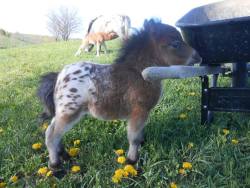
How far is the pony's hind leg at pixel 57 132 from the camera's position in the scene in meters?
3.17

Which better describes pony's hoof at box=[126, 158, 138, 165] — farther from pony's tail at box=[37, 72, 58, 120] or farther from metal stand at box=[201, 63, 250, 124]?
metal stand at box=[201, 63, 250, 124]

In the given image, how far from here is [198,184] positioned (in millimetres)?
2826

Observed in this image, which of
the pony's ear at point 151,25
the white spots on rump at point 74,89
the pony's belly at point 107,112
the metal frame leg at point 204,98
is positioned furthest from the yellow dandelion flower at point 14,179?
the metal frame leg at point 204,98

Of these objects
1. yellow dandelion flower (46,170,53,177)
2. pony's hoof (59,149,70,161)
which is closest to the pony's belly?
pony's hoof (59,149,70,161)

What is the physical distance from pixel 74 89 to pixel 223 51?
1493 mm

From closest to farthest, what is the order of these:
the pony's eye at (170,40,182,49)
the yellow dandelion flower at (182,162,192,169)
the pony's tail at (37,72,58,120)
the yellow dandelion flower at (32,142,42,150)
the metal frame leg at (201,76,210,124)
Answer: the yellow dandelion flower at (182,162,192,169), the pony's eye at (170,40,182,49), the pony's tail at (37,72,58,120), the yellow dandelion flower at (32,142,42,150), the metal frame leg at (201,76,210,124)

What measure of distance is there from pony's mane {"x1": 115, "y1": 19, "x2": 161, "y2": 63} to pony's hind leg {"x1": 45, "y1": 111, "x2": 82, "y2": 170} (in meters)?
0.67

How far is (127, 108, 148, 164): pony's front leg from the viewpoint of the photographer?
3.19 meters

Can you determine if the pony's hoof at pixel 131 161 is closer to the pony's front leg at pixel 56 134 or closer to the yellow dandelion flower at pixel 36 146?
the pony's front leg at pixel 56 134

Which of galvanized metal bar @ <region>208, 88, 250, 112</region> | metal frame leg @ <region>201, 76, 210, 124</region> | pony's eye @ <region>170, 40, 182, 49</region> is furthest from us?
metal frame leg @ <region>201, 76, 210, 124</region>

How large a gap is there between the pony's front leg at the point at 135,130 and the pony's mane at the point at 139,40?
0.50 m

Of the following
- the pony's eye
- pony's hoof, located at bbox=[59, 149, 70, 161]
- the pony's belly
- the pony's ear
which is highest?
the pony's ear

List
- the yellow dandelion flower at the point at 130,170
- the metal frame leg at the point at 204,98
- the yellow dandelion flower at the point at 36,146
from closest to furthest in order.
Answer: the yellow dandelion flower at the point at 130,170 < the yellow dandelion flower at the point at 36,146 < the metal frame leg at the point at 204,98

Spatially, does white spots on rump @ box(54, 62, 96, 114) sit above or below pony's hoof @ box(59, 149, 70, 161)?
above
